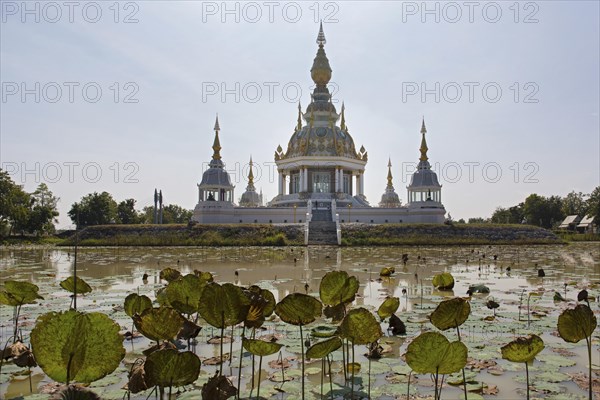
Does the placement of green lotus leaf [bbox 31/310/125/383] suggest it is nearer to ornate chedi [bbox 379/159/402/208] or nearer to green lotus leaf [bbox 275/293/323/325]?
green lotus leaf [bbox 275/293/323/325]

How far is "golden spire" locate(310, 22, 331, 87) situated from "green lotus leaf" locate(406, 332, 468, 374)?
57138 millimetres

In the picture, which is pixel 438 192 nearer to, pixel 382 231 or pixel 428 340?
pixel 382 231

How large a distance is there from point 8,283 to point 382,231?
33141 millimetres

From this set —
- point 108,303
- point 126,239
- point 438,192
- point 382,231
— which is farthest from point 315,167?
point 108,303

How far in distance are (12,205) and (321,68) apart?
106 feet

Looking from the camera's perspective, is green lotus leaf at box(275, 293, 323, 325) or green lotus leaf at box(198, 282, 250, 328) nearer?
green lotus leaf at box(198, 282, 250, 328)

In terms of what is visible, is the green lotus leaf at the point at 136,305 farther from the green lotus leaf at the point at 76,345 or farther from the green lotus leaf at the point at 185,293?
the green lotus leaf at the point at 76,345

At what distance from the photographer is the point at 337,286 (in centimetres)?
485

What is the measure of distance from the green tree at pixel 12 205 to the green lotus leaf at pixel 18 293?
48951mm

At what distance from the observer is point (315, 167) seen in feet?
181

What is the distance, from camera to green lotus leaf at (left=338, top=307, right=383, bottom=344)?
4441mm

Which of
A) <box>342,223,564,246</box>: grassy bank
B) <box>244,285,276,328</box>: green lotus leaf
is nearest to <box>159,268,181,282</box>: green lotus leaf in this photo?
<box>244,285,276,328</box>: green lotus leaf

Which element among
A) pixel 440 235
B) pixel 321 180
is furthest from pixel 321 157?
pixel 440 235

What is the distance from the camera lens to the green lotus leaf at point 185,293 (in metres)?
5.04
